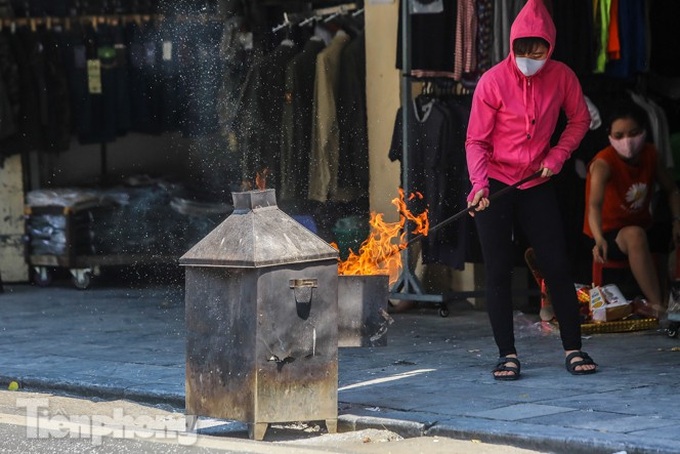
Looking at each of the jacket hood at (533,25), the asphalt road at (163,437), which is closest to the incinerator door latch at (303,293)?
the asphalt road at (163,437)

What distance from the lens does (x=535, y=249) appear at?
817 cm

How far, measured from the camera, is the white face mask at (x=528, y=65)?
26.2ft

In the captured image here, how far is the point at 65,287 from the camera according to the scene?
46.6 feet

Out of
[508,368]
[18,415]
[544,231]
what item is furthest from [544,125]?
[18,415]

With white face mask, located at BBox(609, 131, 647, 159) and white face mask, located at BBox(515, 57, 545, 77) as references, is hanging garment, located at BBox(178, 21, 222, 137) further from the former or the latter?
white face mask, located at BBox(515, 57, 545, 77)

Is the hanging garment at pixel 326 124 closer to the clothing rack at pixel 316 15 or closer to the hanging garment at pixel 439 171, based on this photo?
the clothing rack at pixel 316 15

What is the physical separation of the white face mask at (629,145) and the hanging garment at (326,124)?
2.93 m

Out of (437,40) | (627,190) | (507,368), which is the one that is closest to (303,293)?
(507,368)

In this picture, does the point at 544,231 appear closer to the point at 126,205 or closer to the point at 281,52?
the point at 281,52

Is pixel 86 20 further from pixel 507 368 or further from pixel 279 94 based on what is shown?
pixel 507 368

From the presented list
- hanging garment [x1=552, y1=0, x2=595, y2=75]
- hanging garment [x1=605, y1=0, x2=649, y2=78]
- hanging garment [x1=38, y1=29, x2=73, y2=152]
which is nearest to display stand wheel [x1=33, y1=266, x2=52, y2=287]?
hanging garment [x1=38, y1=29, x2=73, y2=152]

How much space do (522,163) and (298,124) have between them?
478 cm

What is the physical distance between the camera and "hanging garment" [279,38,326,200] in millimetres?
12602

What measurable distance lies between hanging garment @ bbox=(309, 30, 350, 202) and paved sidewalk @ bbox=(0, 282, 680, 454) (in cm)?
152
